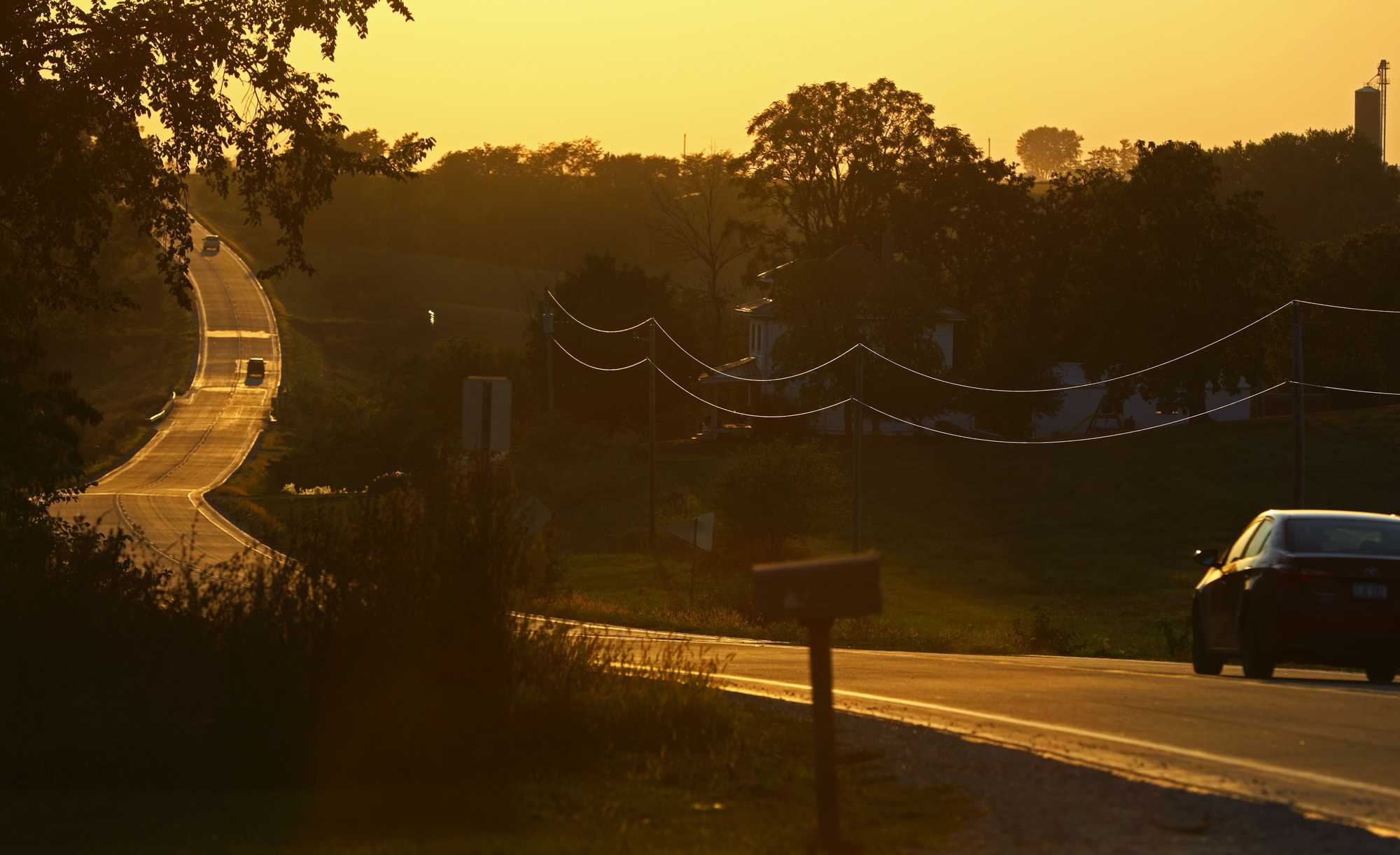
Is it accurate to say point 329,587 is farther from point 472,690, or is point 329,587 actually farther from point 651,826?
point 651,826

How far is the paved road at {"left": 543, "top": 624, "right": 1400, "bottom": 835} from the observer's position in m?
9.26

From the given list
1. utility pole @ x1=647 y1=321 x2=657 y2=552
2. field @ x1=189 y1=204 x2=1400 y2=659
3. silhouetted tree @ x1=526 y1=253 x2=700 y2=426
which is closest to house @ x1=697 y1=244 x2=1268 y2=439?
field @ x1=189 y1=204 x2=1400 y2=659

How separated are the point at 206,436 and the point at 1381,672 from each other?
8786 cm

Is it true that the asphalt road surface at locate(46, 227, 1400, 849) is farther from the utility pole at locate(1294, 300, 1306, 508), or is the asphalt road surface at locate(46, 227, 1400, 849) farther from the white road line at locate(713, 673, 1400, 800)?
the utility pole at locate(1294, 300, 1306, 508)

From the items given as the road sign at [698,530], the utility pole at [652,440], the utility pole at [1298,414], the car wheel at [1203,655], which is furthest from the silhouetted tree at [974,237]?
the car wheel at [1203,655]

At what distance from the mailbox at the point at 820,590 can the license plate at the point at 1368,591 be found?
31.1 ft

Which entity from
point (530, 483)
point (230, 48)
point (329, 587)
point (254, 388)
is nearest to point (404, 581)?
point (329, 587)

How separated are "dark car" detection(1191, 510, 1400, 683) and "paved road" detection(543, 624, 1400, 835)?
12.6 inches

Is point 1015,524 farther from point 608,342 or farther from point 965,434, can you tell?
point 608,342

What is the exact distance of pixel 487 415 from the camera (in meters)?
14.9

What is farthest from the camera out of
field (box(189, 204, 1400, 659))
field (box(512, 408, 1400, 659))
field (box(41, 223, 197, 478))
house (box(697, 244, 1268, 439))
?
field (box(41, 223, 197, 478))

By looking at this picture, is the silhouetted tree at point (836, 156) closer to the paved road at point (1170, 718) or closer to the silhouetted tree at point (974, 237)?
the silhouetted tree at point (974, 237)

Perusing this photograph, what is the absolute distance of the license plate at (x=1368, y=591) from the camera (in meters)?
15.6

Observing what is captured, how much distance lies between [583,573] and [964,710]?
43.8m
